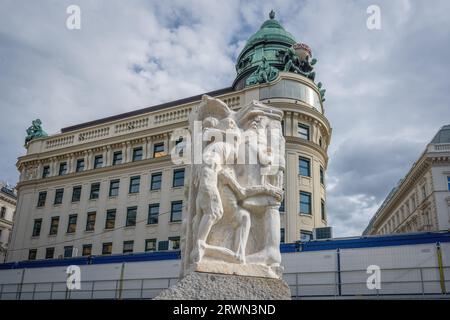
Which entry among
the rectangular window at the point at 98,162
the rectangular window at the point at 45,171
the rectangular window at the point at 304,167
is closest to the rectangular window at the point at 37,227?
the rectangular window at the point at 45,171

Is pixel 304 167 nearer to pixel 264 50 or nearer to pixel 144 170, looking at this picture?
pixel 264 50

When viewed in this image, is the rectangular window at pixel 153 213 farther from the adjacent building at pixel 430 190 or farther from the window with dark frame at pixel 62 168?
the adjacent building at pixel 430 190

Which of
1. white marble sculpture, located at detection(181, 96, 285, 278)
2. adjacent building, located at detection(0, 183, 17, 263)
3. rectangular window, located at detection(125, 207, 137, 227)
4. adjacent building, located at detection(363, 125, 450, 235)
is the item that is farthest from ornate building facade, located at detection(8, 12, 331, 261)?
adjacent building, located at detection(0, 183, 17, 263)

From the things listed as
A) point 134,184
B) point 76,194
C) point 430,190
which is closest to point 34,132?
point 76,194

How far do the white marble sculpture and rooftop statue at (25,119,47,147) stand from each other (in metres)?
44.3

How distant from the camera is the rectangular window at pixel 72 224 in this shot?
127 feet

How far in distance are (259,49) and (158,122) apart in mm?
12488

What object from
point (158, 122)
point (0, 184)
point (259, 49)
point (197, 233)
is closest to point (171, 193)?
point (158, 122)

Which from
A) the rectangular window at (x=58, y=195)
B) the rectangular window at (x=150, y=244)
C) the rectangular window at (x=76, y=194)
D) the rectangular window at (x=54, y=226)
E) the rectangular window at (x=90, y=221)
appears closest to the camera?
the rectangular window at (x=150, y=244)

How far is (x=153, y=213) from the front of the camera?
35938mm

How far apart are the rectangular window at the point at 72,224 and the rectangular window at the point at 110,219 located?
11.8ft

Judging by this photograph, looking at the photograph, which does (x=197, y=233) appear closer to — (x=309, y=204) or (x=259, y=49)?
(x=309, y=204)

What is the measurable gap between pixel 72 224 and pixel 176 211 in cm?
1123
